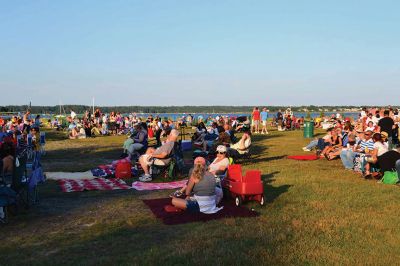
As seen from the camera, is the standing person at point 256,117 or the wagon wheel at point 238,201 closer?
the wagon wheel at point 238,201

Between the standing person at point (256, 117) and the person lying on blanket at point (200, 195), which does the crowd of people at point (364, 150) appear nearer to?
the person lying on blanket at point (200, 195)

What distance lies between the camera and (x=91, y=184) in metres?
10.2

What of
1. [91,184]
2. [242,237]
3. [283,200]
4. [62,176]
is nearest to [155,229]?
[242,237]

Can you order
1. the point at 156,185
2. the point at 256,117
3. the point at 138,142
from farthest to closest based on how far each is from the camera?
the point at 256,117 < the point at 138,142 < the point at 156,185

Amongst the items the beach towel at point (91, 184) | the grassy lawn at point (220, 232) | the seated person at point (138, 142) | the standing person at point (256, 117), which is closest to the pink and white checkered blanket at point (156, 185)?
the beach towel at point (91, 184)

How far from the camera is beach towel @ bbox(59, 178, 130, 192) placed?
9.63 meters

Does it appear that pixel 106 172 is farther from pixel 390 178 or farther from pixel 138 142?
pixel 390 178

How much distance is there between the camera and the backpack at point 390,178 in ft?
31.5

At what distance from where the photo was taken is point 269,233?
5891mm

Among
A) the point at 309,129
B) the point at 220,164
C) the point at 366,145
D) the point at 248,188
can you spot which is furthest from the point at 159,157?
the point at 309,129

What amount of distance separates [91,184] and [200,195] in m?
4.01

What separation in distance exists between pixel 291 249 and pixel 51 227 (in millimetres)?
3581

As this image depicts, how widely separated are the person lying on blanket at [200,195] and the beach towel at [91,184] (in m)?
3.06

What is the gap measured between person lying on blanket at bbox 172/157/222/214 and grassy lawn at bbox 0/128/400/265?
0.59 meters
